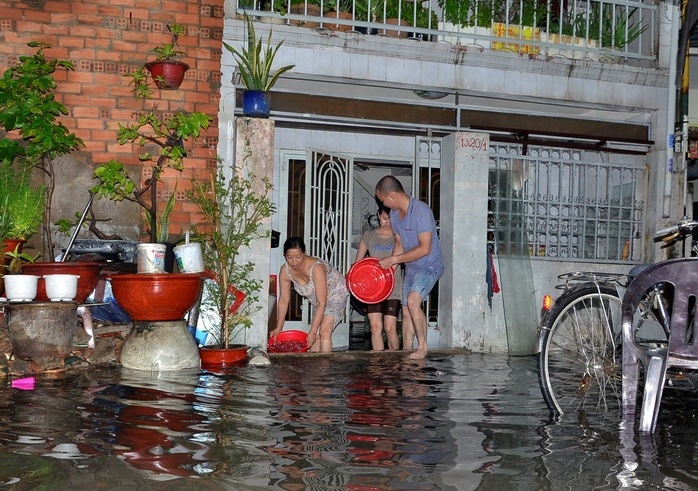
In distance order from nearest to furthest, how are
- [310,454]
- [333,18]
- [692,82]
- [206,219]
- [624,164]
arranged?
[310,454] < [206,219] < [333,18] < [624,164] < [692,82]

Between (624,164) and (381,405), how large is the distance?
6.57 m

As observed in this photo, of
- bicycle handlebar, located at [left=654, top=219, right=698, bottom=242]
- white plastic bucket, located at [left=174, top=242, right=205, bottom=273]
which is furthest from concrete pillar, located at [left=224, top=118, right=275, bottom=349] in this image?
bicycle handlebar, located at [left=654, top=219, right=698, bottom=242]

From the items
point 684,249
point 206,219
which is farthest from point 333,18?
point 684,249

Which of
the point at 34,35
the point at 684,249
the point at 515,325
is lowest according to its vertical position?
the point at 515,325

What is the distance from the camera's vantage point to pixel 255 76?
866 cm

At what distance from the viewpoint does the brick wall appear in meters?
8.42

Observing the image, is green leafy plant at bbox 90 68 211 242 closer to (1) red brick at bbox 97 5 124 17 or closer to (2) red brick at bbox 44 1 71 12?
(1) red brick at bbox 97 5 124 17

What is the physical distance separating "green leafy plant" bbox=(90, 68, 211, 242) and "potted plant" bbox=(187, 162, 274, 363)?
0.41m

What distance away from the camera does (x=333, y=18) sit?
9609 millimetres

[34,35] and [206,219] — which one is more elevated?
[34,35]

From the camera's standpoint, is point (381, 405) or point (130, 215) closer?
point (381, 405)

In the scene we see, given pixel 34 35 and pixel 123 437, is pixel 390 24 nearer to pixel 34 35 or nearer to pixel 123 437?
pixel 34 35

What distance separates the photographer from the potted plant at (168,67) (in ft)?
27.8

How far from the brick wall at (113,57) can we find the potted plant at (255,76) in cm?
50
